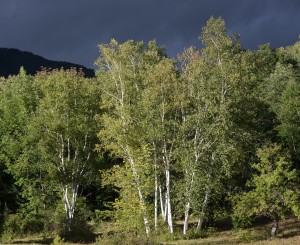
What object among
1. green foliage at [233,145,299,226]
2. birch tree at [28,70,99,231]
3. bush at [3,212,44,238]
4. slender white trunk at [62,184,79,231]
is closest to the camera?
green foliage at [233,145,299,226]

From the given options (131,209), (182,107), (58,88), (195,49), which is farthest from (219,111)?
(58,88)

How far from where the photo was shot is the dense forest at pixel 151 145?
117 ft

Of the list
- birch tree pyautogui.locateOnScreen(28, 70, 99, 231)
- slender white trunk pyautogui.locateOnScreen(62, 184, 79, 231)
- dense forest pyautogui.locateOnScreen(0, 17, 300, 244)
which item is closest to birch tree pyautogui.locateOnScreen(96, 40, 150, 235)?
dense forest pyautogui.locateOnScreen(0, 17, 300, 244)

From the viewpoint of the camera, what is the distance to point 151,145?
38688 millimetres

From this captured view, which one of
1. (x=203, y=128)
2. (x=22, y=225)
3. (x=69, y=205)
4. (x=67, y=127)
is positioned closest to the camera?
(x=203, y=128)

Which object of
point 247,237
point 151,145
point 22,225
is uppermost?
point 151,145

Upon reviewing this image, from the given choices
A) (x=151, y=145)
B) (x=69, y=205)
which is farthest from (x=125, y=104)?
(x=69, y=205)

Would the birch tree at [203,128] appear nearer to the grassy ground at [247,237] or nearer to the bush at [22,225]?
the grassy ground at [247,237]

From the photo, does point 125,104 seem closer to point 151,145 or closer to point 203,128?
point 151,145

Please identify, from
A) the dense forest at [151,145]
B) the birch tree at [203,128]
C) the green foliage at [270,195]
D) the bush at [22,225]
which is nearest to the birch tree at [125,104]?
the dense forest at [151,145]

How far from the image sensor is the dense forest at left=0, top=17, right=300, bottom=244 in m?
35.6

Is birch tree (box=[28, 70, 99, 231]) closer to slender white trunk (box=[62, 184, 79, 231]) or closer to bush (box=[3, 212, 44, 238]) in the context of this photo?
slender white trunk (box=[62, 184, 79, 231])

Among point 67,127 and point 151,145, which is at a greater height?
point 67,127

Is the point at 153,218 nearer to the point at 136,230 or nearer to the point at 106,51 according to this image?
the point at 136,230
